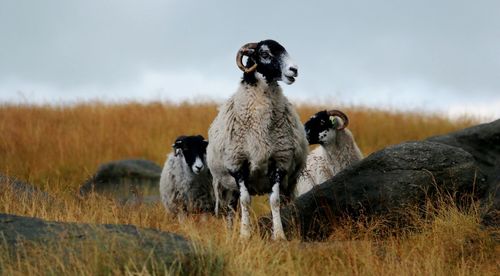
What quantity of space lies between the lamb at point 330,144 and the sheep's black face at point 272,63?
10.4ft

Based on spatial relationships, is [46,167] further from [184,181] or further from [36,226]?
[36,226]

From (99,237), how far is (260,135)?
11.3 ft

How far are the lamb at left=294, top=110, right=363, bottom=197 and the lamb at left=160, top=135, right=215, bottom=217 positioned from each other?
5.54 ft

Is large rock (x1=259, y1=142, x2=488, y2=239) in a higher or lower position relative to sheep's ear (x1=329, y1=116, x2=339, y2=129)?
lower

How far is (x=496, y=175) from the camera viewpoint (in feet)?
39.1

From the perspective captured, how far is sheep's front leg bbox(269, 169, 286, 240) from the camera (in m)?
9.98

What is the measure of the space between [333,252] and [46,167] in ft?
40.2

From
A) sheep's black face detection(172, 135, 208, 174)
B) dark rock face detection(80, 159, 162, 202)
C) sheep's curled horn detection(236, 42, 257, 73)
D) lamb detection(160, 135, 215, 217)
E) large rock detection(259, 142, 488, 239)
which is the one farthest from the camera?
dark rock face detection(80, 159, 162, 202)

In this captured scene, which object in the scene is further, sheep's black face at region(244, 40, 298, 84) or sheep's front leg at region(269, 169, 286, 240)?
sheep's black face at region(244, 40, 298, 84)

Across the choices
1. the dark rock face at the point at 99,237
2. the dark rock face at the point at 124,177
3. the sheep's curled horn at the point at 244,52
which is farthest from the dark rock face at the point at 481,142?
the dark rock face at the point at 124,177

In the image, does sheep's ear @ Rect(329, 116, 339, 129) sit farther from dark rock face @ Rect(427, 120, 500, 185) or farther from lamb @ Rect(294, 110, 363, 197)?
dark rock face @ Rect(427, 120, 500, 185)

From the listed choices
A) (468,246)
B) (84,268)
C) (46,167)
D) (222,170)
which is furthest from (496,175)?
(46,167)

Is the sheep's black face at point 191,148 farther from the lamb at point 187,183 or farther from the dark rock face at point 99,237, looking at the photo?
the dark rock face at point 99,237

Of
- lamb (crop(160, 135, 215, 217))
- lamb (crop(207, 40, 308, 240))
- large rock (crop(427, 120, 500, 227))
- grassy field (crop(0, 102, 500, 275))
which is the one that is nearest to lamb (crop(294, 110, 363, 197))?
large rock (crop(427, 120, 500, 227))
